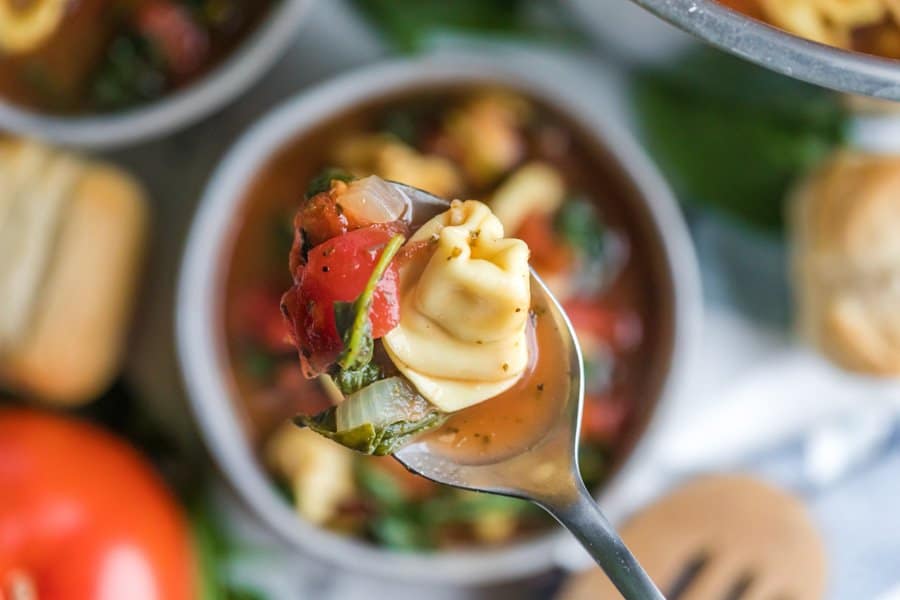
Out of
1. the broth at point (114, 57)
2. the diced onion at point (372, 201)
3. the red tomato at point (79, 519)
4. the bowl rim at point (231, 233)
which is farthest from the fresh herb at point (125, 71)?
the diced onion at point (372, 201)

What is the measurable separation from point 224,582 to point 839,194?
2.82ft

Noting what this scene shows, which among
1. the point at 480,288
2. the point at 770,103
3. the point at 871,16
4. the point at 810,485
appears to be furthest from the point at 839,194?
the point at 480,288

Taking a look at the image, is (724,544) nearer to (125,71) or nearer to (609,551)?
(609,551)

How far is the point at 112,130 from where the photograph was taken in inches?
48.4

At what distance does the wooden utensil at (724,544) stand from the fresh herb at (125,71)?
30.4 inches

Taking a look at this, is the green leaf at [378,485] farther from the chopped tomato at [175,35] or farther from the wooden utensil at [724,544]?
the chopped tomato at [175,35]

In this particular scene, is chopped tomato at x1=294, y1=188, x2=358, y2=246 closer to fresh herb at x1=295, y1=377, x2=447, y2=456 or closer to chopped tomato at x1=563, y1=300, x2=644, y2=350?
fresh herb at x1=295, y1=377, x2=447, y2=456

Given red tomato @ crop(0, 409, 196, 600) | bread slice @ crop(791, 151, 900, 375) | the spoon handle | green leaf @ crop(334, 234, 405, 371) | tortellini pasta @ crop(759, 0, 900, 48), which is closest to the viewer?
green leaf @ crop(334, 234, 405, 371)

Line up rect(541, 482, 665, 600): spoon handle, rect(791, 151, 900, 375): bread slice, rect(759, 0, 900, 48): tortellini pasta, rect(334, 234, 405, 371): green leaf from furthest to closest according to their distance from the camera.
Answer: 1. rect(791, 151, 900, 375): bread slice
2. rect(759, 0, 900, 48): tortellini pasta
3. rect(541, 482, 665, 600): spoon handle
4. rect(334, 234, 405, 371): green leaf

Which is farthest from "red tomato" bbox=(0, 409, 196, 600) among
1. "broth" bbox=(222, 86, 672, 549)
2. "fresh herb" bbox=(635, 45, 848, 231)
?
"fresh herb" bbox=(635, 45, 848, 231)

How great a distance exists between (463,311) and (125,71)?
2.16ft

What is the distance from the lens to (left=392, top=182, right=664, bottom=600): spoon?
809 mm

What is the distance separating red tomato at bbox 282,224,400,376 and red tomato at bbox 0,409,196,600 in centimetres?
59

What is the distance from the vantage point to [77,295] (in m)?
1.25
